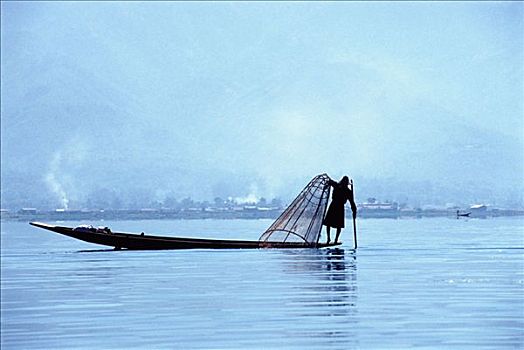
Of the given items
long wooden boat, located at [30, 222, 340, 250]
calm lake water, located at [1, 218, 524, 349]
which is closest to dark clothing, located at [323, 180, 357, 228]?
long wooden boat, located at [30, 222, 340, 250]

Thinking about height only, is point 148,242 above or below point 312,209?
below

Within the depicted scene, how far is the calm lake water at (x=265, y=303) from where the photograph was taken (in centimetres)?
2270

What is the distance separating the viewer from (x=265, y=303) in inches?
1146

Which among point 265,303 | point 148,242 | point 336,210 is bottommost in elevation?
point 265,303

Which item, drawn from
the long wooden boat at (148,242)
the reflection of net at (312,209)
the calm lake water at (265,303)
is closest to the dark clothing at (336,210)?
the reflection of net at (312,209)

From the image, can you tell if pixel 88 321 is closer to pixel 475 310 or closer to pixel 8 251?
pixel 475 310

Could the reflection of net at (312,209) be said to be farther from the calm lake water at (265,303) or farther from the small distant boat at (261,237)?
the calm lake water at (265,303)

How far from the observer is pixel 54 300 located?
30219mm

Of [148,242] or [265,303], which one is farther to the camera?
[148,242]

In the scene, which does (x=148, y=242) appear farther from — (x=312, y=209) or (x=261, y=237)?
(x=312, y=209)

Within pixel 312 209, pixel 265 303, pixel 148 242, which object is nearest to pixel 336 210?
pixel 312 209

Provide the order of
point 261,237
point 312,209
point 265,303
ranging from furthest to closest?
point 312,209 < point 261,237 < point 265,303

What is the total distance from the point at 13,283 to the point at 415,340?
16573 mm

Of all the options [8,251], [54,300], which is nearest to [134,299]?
[54,300]
